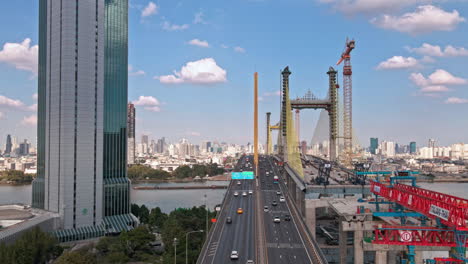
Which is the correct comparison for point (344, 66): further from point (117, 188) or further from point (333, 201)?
point (117, 188)

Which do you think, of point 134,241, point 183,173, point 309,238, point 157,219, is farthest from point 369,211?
point 183,173

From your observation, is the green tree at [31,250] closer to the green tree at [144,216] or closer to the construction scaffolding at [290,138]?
the green tree at [144,216]

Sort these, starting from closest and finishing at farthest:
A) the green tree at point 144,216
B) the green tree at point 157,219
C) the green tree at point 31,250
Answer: the green tree at point 31,250 < the green tree at point 157,219 < the green tree at point 144,216

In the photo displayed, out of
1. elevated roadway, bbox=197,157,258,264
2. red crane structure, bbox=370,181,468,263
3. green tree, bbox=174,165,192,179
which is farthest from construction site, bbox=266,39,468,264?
green tree, bbox=174,165,192,179

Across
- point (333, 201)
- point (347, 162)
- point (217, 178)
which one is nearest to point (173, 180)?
point (217, 178)

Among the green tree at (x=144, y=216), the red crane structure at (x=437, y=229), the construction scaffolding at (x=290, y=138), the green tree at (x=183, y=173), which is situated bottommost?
the green tree at (x=183, y=173)

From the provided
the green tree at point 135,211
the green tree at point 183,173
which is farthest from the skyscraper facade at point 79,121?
the green tree at point 183,173
